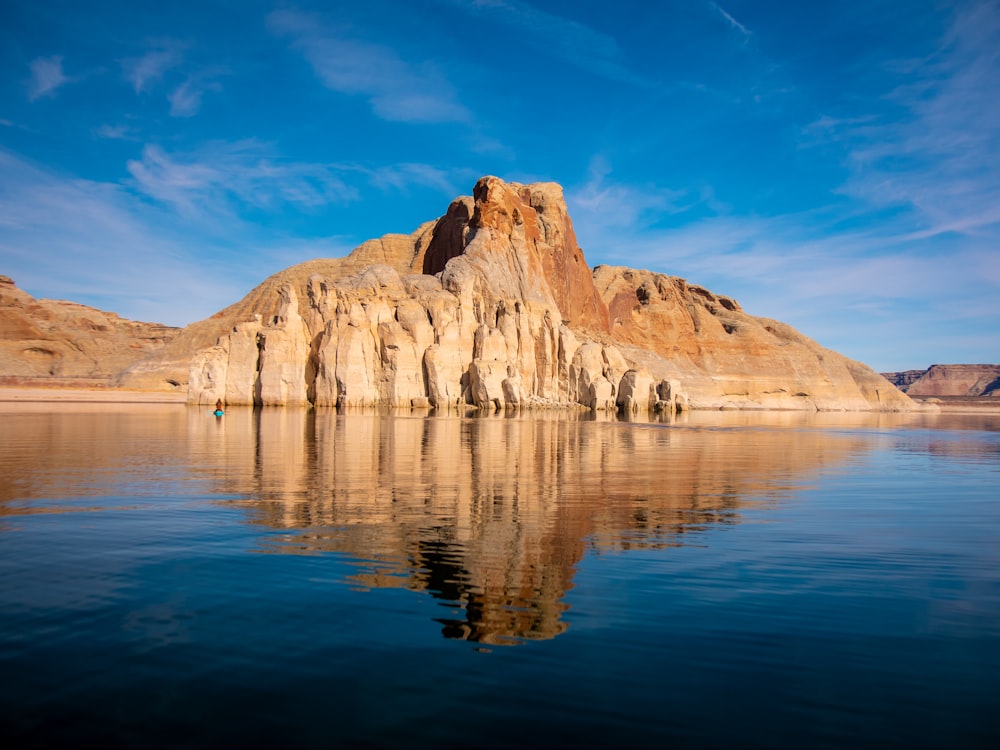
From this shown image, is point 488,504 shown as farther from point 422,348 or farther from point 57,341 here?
point 57,341

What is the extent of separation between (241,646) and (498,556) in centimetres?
396

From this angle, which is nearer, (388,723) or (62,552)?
(388,723)

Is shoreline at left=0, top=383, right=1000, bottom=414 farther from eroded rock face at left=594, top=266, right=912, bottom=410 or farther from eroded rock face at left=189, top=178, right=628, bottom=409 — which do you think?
eroded rock face at left=594, top=266, right=912, bottom=410

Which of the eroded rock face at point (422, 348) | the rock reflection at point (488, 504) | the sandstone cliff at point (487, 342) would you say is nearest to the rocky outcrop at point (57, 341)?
the sandstone cliff at point (487, 342)

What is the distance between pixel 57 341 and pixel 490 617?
15679 centimetres

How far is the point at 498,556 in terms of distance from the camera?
9.14 metres

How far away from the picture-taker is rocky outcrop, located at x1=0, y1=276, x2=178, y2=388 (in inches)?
5069

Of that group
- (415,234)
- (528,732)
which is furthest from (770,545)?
(415,234)

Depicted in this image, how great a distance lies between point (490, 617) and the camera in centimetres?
675

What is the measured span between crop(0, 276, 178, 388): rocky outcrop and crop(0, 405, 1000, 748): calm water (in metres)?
122

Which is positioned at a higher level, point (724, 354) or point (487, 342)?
point (724, 354)

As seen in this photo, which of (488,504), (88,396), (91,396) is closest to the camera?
(488,504)

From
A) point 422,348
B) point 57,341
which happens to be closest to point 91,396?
point 422,348

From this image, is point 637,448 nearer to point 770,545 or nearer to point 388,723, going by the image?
point 770,545
